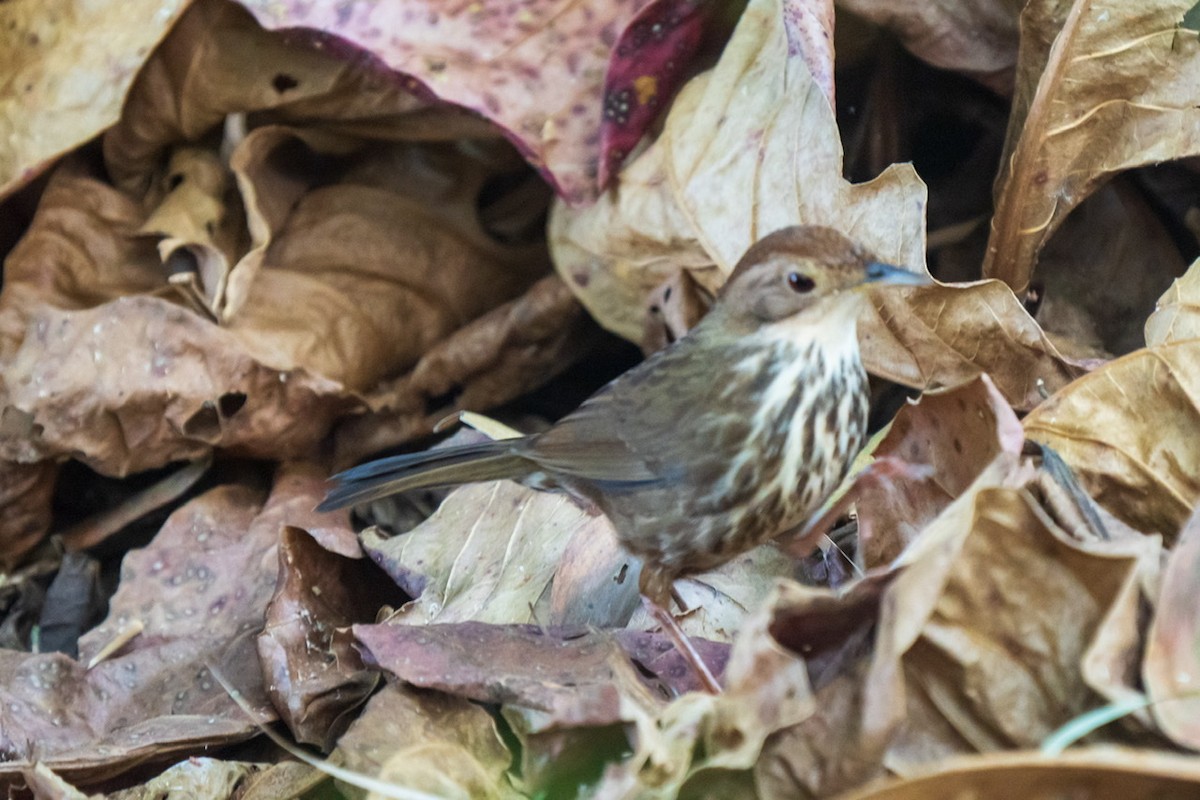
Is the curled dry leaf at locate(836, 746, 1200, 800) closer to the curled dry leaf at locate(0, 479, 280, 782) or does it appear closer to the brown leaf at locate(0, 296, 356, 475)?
the curled dry leaf at locate(0, 479, 280, 782)

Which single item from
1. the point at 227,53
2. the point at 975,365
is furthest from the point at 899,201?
the point at 227,53

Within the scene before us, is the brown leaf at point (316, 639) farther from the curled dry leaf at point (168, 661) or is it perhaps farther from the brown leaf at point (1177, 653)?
the brown leaf at point (1177, 653)

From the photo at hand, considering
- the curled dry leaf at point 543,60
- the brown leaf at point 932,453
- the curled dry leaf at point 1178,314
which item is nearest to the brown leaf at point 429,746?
the brown leaf at point 932,453

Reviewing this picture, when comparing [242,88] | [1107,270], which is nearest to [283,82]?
[242,88]

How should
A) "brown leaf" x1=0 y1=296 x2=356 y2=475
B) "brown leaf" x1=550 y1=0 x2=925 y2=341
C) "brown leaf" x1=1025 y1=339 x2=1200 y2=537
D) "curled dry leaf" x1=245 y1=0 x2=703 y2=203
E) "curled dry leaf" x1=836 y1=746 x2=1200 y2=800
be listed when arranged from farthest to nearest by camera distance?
"curled dry leaf" x1=245 y1=0 x2=703 y2=203 < "brown leaf" x1=0 y1=296 x2=356 y2=475 < "brown leaf" x1=550 y1=0 x2=925 y2=341 < "brown leaf" x1=1025 y1=339 x2=1200 y2=537 < "curled dry leaf" x1=836 y1=746 x2=1200 y2=800

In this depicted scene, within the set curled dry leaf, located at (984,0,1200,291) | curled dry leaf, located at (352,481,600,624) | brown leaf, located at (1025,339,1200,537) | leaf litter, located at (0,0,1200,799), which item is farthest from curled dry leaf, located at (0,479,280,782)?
curled dry leaf, located at (984,0,1200,291)

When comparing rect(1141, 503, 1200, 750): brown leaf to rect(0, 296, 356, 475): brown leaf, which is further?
rect(0, 296, 356, 475): brown leaf

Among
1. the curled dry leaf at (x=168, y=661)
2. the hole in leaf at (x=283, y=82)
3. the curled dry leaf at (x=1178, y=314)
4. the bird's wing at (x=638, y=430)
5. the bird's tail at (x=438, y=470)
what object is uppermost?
the hole in leaf at (x=283, y=82)

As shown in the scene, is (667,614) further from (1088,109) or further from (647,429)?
(1088,109)
